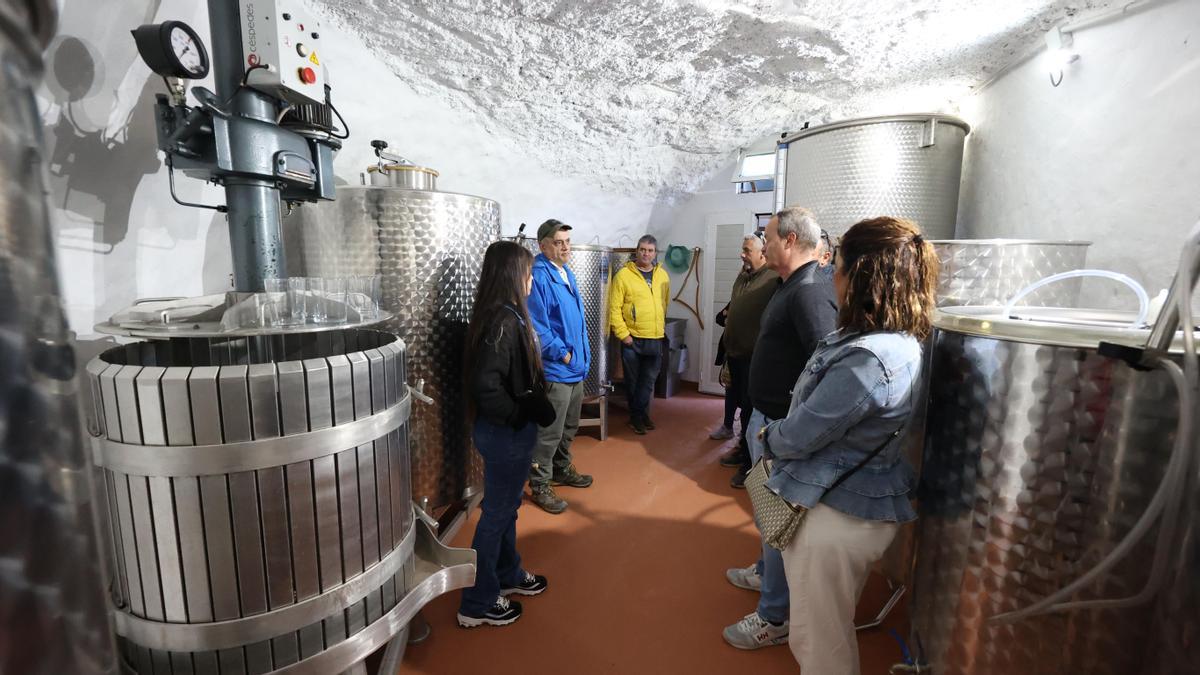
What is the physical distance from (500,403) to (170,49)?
1553mm

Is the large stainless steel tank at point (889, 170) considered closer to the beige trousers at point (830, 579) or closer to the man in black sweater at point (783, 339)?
the man in black sweater at point (783, 339)

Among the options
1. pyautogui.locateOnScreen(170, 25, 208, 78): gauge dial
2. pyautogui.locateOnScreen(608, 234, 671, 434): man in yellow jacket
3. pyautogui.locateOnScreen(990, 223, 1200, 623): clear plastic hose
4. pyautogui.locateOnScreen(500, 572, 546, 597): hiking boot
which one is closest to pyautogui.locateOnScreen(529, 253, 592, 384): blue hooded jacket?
pyautogui.locateOnScreen(500, 572, 546, 597): hiking boot

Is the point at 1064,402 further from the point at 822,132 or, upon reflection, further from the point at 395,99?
the point at 395,99

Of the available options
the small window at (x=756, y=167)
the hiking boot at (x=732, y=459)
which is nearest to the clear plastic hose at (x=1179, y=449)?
the hiking boot at (x=732, y=459)

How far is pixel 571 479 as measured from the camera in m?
3.72

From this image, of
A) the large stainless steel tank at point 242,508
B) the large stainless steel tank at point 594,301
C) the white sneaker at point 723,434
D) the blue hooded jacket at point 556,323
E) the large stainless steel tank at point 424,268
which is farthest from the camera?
the white sneaker at point 723,434

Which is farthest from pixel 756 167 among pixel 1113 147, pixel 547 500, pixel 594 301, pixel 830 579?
pixel 830 579

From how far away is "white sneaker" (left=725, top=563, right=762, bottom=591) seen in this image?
2570 millimetres

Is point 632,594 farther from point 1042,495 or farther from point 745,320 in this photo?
point 745,320

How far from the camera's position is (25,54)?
1.21 feet

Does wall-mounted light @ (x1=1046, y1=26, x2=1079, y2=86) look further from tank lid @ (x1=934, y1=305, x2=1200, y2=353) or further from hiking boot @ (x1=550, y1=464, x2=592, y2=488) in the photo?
hiking boot @ (x1=550, y1=464, x2=592, y2=488)

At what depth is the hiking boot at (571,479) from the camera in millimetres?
3711

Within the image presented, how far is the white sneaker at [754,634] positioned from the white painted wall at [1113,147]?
2.20m

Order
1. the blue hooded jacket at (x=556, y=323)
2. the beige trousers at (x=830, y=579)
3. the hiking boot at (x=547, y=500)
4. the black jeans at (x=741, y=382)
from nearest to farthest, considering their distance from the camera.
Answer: the beige trousers at (x=830, y=579) → the blue hooded jacket at (x=556, y=323) → the hiking boot at (x=547, y=500) → the black jeans at (x=741, y=382)
